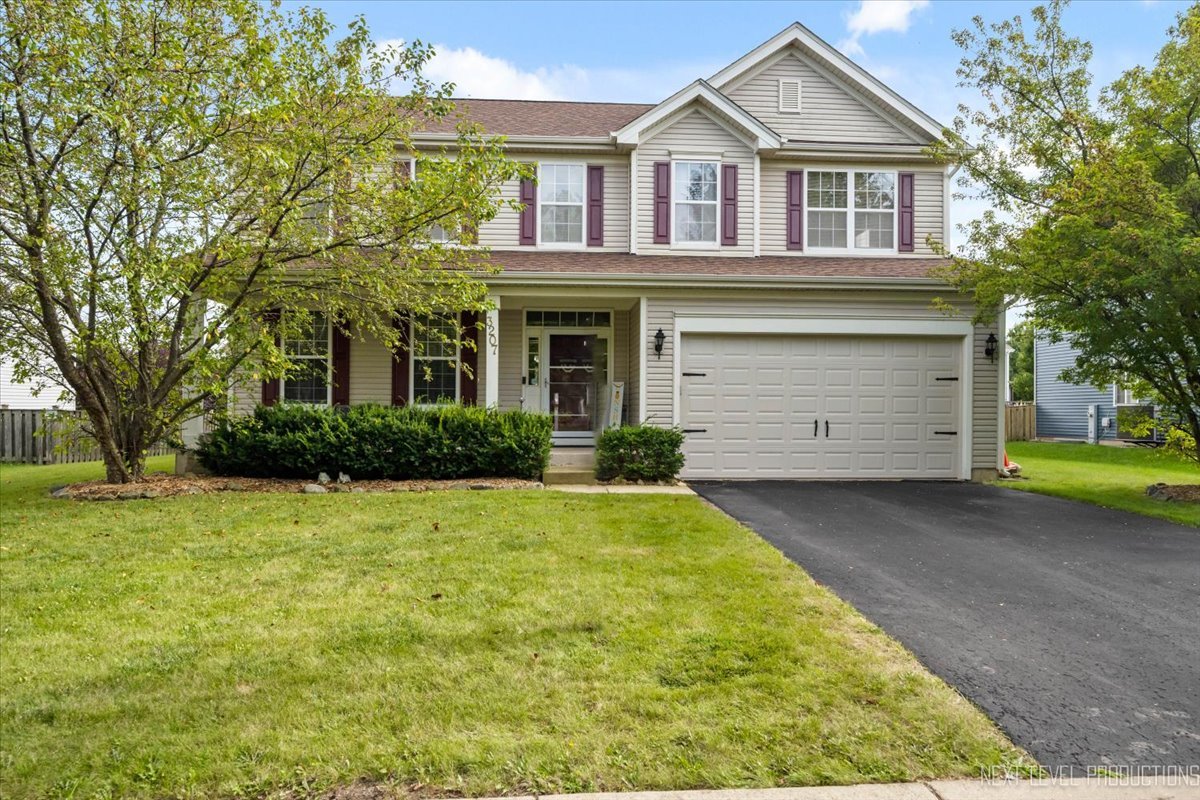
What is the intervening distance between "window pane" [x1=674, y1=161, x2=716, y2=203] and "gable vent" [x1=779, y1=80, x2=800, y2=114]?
7.09ft

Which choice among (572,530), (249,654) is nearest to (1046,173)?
(572,530)

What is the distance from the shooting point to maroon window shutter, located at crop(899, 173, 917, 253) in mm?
12320

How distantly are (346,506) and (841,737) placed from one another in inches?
248

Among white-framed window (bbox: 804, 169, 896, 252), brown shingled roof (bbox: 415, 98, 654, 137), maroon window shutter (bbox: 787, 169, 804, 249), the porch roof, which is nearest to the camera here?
the porch roof

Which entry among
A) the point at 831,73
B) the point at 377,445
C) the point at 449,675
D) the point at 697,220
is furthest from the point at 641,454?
the point at 831,73

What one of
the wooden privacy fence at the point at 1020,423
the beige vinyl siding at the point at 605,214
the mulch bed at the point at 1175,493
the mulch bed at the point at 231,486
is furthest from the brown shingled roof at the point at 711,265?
the wooden privacy fence at the point at 1020,423

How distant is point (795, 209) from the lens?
12.3 meters

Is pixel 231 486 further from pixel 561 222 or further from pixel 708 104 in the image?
pixel 708 104

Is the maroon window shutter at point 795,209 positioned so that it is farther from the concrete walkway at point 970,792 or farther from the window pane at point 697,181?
the concrete walkway at point 970,792

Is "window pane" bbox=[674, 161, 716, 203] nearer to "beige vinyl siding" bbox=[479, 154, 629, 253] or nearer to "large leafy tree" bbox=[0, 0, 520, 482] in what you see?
"beige vinyl siding" bbox=[479, 154, 629, 253]

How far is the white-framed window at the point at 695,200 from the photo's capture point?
12.0m

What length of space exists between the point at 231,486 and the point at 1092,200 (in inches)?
467

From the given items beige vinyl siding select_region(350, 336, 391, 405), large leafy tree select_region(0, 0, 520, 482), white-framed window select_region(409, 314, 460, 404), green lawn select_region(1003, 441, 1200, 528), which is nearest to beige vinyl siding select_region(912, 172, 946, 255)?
green lawn select_region(1003, 441, 1200, 528)

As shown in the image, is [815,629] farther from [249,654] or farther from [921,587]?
[249,654]
